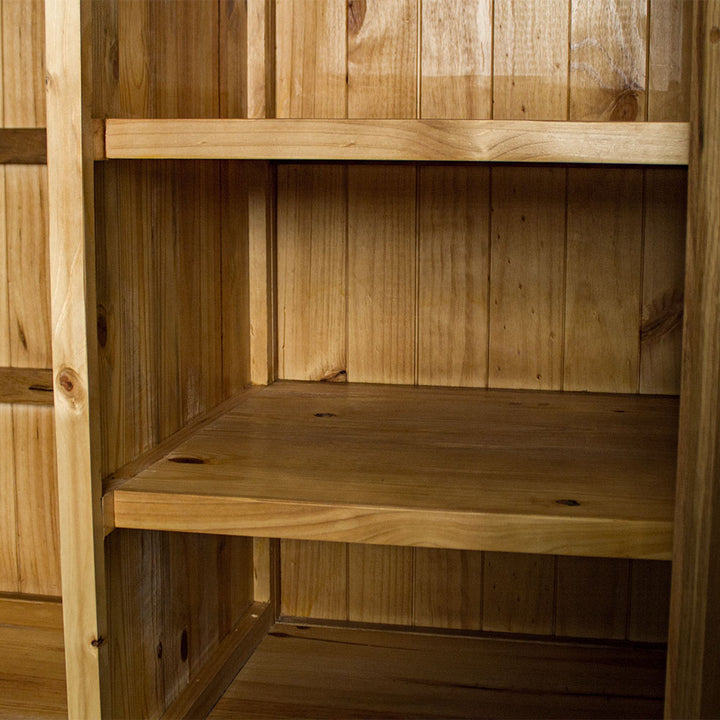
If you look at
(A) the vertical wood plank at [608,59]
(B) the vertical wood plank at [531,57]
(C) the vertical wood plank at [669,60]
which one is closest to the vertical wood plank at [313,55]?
(B) the vertical wood plank at [531,57]

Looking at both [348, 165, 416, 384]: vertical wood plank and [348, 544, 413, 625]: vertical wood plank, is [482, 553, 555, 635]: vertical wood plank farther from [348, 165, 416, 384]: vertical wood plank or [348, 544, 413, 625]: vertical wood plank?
[348, 165, 416, 384]: vertical wood plank

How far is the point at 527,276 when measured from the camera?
1.43m

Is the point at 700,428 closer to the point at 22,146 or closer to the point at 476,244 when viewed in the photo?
Result: the point at 476,244

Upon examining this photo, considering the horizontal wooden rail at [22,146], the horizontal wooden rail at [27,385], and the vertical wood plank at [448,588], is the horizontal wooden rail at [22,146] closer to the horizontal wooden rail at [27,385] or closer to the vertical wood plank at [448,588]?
the horizontal wooden rail at [27,385]

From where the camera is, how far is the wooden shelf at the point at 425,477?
0.90 meters

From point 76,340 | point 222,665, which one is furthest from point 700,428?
point 222,665

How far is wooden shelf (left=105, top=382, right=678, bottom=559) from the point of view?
900mm

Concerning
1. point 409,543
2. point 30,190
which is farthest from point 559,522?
point 30,190

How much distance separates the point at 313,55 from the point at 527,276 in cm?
45

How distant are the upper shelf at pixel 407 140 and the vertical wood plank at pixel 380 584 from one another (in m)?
0.80

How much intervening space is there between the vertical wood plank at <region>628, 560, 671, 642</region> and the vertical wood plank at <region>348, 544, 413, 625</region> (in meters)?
0.34

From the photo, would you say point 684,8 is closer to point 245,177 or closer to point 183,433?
point 245,177

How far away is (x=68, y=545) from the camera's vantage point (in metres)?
0.93

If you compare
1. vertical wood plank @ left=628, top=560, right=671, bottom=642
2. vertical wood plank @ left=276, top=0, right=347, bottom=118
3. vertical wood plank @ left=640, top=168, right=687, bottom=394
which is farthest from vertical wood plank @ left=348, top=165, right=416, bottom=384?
vertical wood plank @ left=628, top=560, right=671, bottom=642
